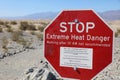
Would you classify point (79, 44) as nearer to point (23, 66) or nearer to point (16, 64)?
point (23, 66)

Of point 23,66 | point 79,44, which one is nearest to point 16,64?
point 23,66

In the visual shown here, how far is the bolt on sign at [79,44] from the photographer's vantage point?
538 cm

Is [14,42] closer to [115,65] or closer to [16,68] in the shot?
[16,68]

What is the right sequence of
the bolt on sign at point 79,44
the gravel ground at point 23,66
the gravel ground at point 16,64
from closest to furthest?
the bolt on sign at point 79,44, the gravel ground at point 23,66, the gravel ground at point 16,64

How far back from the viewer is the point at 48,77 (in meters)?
10.4

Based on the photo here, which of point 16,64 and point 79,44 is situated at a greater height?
point 79,44

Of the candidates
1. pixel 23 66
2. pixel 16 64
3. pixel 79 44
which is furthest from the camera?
pixel 16 64

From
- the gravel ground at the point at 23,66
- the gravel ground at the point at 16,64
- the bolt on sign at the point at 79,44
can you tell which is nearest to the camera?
the bolt on sign at the point at 79,44

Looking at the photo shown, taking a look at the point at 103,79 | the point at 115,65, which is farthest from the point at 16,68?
the point at 103,79

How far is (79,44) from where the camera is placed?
558 centimetres

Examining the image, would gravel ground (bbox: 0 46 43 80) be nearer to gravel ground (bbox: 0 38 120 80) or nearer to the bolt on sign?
gravel ground (bbox: 0 38 120 80)

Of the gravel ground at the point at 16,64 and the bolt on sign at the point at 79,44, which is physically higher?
the bolt on sign at the point at 79,44

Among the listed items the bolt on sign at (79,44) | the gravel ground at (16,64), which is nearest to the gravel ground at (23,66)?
the gravel ground at (16,64)

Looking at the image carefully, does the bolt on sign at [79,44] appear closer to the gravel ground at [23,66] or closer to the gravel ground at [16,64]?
the gravel ground at [23,66]
